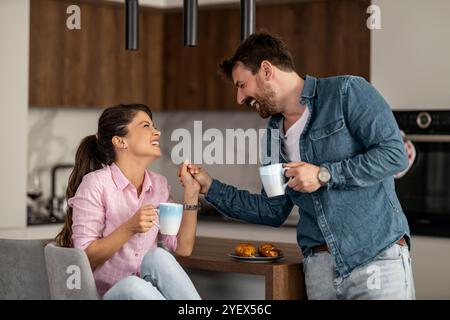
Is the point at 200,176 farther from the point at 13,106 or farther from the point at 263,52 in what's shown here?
the point at 13,106

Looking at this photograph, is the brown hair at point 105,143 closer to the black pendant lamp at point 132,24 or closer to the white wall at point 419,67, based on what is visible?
the black pendant lamp at point 132,24

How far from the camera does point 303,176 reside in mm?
2656

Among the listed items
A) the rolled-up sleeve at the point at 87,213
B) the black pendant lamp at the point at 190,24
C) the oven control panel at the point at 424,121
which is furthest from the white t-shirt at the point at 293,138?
the oven control panel at the point at 424,121

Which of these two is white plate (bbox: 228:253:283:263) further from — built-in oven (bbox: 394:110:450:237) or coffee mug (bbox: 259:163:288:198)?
built-in oven (bbox: 394:110:450:237)

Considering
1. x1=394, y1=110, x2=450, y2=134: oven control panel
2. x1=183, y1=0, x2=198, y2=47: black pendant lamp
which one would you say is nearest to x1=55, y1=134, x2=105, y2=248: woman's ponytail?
x1=183, y1=0, x2=198, y2=47: black pendant lamp

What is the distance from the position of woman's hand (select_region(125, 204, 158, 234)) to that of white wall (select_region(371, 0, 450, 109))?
7.50 ft

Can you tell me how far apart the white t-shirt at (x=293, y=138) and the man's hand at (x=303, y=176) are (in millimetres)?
197

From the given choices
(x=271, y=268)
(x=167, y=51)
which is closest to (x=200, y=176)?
(x=271, y=268)

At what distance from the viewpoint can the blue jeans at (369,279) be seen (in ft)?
8.85

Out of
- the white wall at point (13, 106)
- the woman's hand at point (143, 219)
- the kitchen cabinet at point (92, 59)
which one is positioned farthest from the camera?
the kitchen cabinet at point (92, 59)

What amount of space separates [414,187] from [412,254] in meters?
0.35

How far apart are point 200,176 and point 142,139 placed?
241 mm

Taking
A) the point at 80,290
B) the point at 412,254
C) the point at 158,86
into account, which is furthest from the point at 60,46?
the point at 80,290

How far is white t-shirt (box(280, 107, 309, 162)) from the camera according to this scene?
2885 millimetres
